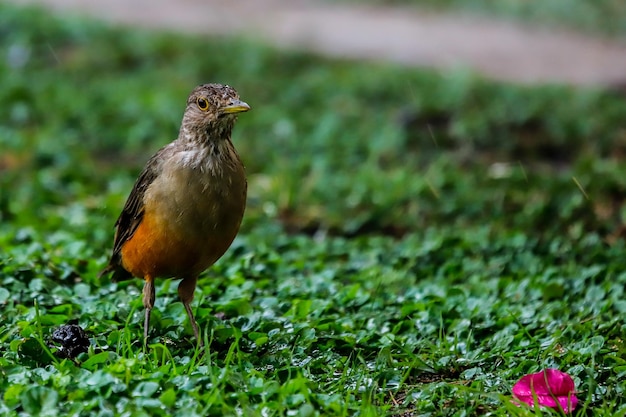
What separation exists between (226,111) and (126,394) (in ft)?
5.04

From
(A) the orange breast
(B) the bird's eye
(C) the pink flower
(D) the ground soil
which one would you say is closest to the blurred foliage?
(D) the ground soil

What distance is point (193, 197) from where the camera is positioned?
506 cm

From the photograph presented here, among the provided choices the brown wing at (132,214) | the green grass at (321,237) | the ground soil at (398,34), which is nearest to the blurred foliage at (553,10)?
the ground soil at (398,34)

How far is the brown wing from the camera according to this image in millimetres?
5355

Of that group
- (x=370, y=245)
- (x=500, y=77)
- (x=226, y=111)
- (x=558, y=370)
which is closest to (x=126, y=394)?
(x=226, y=111)

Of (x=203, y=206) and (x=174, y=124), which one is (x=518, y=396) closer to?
(x=203, y=206)

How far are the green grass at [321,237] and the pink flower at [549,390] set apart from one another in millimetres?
79

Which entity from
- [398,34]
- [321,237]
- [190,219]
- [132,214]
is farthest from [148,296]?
[398,34]

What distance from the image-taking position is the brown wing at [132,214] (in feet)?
17.6

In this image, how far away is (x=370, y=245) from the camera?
7.46 m

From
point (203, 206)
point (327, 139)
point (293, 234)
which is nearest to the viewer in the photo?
point (203, 206)

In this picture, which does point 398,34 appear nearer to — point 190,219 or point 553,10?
point 553,10

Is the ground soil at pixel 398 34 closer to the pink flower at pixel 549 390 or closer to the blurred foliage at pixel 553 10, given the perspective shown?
the blurred foliage at pixel 553 10

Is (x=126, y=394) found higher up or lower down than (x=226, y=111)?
lower down
